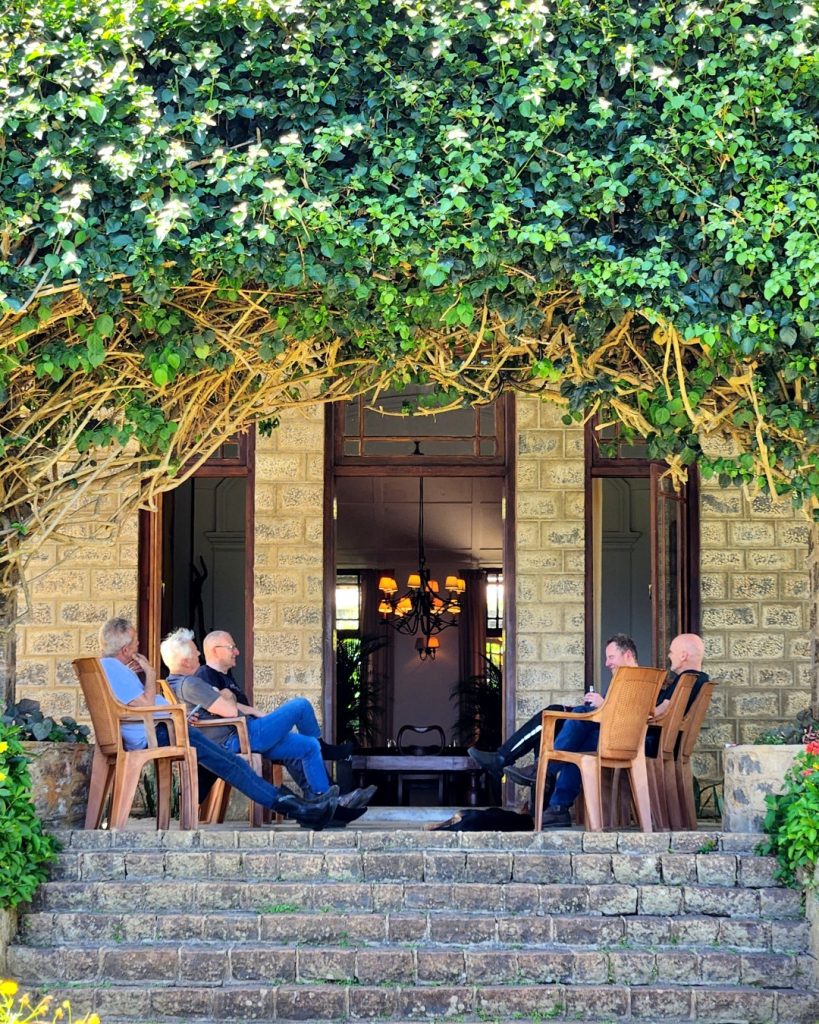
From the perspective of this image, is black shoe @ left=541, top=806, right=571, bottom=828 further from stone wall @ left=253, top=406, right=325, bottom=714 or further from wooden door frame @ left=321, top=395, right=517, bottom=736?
stone wall @ left=253, top=406, right=325, bottom=714

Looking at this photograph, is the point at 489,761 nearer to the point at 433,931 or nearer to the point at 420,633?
the point at 433,931

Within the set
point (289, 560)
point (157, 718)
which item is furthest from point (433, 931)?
point (289, 560)

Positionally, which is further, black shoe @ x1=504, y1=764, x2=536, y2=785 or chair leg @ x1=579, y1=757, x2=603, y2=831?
black shoe @ x1=504, y1=764, x2=536, y2=785

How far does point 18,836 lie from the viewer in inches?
223

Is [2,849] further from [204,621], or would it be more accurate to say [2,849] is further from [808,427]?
[204,621]

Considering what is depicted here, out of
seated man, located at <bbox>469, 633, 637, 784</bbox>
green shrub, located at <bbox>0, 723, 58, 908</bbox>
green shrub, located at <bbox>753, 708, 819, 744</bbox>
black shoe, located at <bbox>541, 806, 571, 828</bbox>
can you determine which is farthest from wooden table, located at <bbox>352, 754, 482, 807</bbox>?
green shrub, located at <bbox>0, 723, 58, 908</bbox>

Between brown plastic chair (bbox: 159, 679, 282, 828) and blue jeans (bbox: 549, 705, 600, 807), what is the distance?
149 centimetres

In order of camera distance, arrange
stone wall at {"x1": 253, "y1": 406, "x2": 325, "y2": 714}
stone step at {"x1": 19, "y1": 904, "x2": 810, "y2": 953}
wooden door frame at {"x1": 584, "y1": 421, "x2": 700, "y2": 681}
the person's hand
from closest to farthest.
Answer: stone step at {"x1": 19, "y1": 904, "x2": 810, "y2": 953} → the person's hand → stone wall at {"x1": 253, "y1": 406, "x2": 325, "y2": 714} → wooden door frame at {"x1": 584, "y1": 421, "x2": 700, "y2": 681}

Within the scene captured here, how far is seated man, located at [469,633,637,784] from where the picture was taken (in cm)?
753

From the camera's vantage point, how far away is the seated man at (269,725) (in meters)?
7.33

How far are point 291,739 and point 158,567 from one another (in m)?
2.15

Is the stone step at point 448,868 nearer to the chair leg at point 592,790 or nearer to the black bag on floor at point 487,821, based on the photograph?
the chair leg at point 592,790

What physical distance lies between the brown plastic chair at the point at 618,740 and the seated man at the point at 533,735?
69cm

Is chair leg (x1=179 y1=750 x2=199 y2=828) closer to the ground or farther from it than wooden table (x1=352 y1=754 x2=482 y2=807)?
farther from it
